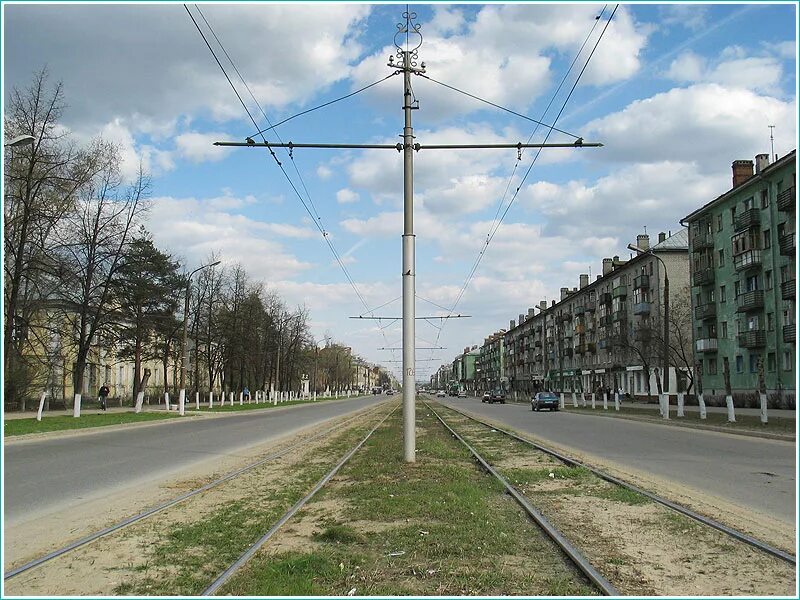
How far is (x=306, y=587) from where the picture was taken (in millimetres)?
5953

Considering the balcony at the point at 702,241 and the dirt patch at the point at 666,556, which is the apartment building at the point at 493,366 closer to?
the balcony at the point at 702,241

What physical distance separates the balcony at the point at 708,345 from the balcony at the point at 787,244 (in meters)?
11.9

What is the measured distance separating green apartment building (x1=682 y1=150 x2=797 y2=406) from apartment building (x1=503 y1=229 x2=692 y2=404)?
314 cm

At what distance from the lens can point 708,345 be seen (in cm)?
5681

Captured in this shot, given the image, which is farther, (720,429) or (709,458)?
(720,429)

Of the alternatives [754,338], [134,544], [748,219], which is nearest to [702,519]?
[134,544]

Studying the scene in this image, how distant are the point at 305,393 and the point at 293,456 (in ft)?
295

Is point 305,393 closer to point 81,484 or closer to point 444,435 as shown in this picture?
point 444,435

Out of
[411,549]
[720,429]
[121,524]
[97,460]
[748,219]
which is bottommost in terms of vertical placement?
[720,429]

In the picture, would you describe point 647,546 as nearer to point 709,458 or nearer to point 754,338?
point 709,458

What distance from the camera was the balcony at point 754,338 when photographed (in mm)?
48875

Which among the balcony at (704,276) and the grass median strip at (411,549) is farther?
the balcony at (704,276)

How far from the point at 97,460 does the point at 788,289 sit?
4214 cm

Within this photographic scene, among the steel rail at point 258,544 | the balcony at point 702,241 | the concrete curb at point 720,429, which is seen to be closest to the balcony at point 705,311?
the balcony at point 702,241
